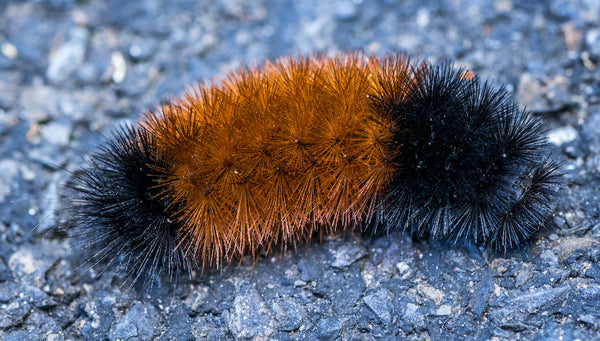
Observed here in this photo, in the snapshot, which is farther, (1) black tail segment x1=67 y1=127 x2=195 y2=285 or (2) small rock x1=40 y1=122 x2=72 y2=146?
(2) small rock x1=40 y1=122 x2=72 y2=146

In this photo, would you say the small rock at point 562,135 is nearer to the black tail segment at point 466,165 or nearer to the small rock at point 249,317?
the black tail segment at point 466,165

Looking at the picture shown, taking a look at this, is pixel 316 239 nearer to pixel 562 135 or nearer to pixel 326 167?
pixel 326 167

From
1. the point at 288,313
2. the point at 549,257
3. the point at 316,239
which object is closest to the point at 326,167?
the point at 316,239

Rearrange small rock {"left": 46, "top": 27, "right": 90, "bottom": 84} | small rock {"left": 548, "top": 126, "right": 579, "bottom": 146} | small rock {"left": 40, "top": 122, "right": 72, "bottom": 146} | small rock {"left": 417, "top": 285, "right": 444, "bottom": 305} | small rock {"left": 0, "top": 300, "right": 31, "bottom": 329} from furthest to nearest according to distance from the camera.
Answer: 1. small rock {"left": 46, "top": 27, "right": 90, "bottom": 84}
2. small rock {"left": 40, "top": 122, "right": 72, "bottom": 146}
3. small rock {"left": 548, "top": 126, "right": 579, "bottom": 146}
4. small rock {"left": 0, "top": 300, "right": 31, "bottom": 329}
5. small rock {"left": 417, "top": 285, "right": 444, "bottom": 305}

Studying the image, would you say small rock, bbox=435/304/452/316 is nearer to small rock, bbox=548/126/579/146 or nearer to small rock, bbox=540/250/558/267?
small rock, bbox=540/250/558/267

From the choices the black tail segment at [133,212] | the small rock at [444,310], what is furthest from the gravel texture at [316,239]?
the black tail segment at [133,212]

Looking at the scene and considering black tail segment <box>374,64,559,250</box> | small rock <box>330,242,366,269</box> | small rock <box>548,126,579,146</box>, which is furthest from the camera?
small rock <box>548,126,579,146</box>

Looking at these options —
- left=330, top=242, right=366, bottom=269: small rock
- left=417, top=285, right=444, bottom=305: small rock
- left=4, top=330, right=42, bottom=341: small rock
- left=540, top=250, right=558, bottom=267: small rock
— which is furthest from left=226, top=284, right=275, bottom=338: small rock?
left=540, top=250, right=558, bottom=267: small rock
